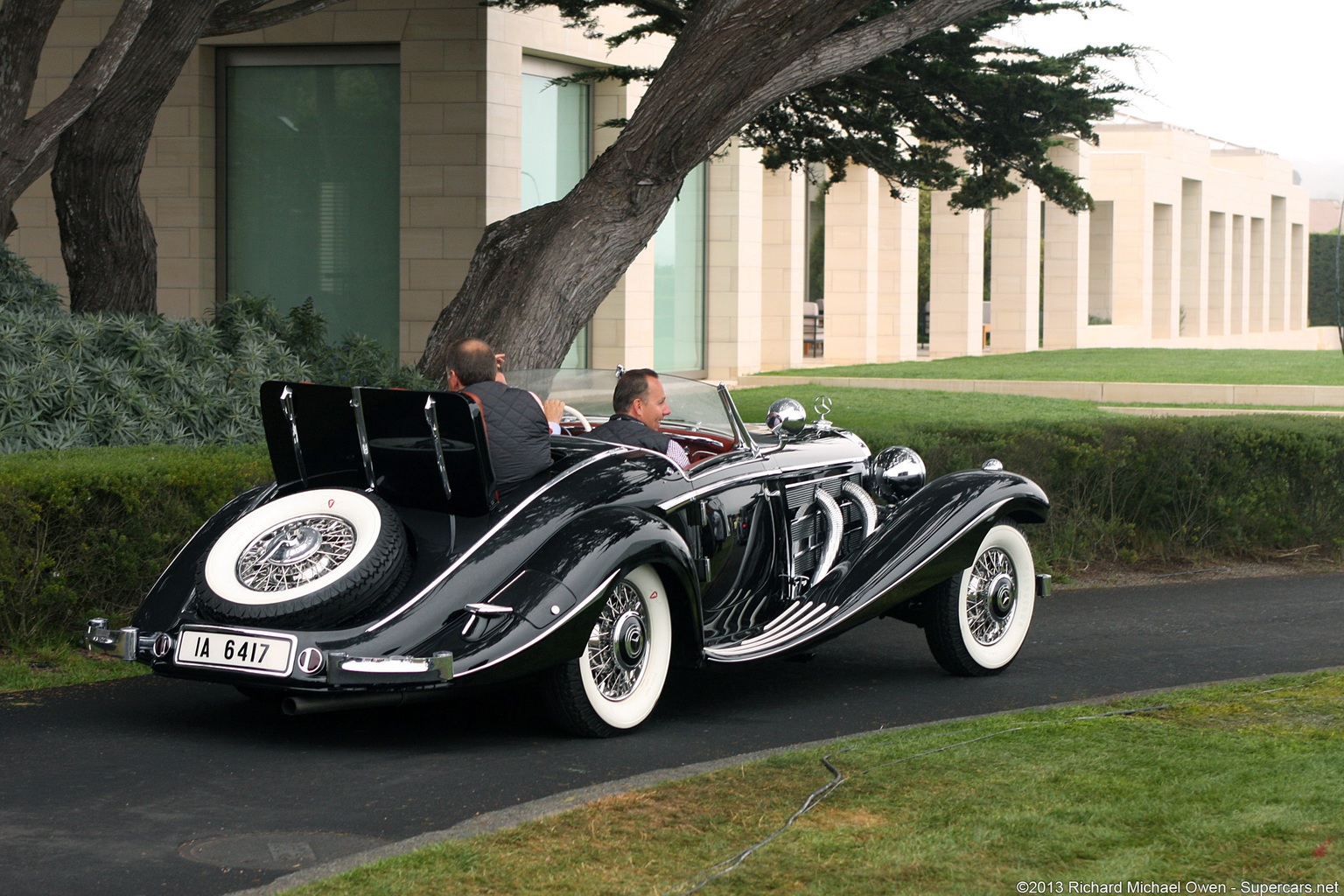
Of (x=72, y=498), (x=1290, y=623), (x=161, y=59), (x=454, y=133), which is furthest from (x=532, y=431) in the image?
(x=454, y=133)

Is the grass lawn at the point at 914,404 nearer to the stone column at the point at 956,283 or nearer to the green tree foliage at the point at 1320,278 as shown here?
the stone column at the point at 956,283

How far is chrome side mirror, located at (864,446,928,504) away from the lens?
7.46 metres

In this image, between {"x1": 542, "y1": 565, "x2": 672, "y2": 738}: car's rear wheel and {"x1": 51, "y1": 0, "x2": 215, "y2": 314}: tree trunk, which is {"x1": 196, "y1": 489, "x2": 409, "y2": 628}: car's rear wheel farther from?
{"x1": 51, "y1": 0, "x2": 215, "y2": 314}: tree trunk

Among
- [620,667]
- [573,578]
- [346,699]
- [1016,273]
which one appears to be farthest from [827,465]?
[1016,273]

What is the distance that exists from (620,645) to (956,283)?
32.0 meters

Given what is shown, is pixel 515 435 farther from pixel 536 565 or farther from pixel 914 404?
pixel 914 404

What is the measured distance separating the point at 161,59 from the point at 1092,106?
23.9 ft

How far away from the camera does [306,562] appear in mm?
5328

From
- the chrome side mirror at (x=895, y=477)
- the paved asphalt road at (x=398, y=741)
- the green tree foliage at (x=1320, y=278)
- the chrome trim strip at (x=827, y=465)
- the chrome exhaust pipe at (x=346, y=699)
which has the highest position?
the green tree foliage at (x=1320, y=278)

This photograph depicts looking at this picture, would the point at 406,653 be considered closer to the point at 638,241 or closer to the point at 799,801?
the point at 799,801

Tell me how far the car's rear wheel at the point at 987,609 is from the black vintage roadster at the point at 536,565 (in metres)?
0.02

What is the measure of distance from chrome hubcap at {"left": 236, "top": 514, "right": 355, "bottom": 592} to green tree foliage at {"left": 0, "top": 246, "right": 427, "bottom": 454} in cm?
371

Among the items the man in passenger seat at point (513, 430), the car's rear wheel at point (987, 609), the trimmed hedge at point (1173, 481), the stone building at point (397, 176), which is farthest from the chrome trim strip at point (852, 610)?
the stone building at point (397, 176)

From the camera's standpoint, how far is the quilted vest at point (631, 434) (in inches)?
246
